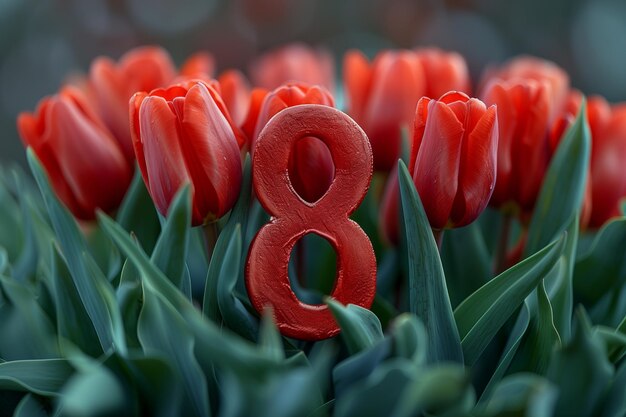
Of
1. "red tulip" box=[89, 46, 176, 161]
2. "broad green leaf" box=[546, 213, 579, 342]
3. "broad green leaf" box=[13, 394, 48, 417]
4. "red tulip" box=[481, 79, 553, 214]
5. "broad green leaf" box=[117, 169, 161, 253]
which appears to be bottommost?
"broad green leaf" box=[13, 394, 48, 417]

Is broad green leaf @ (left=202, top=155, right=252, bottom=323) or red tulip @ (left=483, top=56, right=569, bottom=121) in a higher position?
red tulip @ (left=483, top=56, right=569, bottom=121)

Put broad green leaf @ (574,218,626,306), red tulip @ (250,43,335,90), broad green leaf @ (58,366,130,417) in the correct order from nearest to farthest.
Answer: broad green leaf @ (58,366,130,417)
broad green leaf @ (574,218,626,306)
red tulip @ (250,43,335,90)

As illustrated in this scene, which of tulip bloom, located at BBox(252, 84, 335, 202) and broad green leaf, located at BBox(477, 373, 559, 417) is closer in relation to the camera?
broad green leaf, located at BBox(477, 373, 559, 417)

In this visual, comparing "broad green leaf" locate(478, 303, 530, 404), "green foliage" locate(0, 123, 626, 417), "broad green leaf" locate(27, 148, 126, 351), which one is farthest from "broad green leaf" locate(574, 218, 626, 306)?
"broad green leaf" locate(27, 148, 126, 351)

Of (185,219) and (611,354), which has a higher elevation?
(185,219)

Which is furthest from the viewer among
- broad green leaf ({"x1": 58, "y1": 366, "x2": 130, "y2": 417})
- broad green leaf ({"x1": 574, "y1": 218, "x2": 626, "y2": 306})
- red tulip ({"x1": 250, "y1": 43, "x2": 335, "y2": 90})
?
red tulip ({"x1": 250, "y1": 43, "x2": 335, "y2": 90})

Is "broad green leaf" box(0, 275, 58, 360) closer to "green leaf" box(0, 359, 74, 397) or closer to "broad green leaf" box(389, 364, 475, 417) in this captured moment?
"green leaf" box(0, 359, 74, 397)

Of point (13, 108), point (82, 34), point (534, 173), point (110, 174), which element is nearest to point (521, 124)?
point (534, 173)

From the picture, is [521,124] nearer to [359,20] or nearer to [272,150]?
[272,150]
